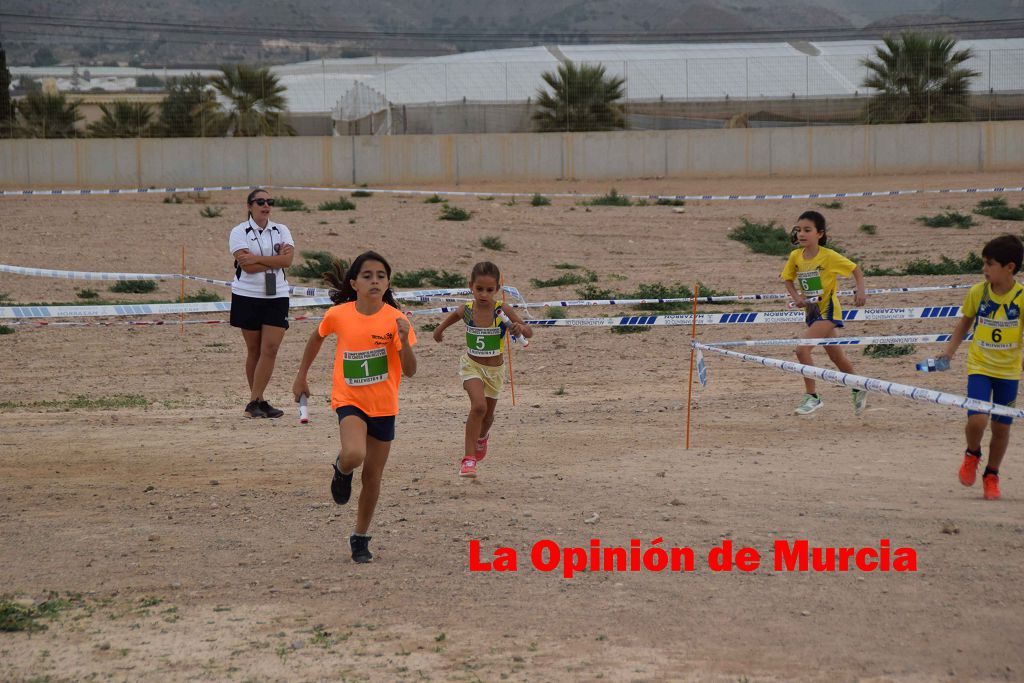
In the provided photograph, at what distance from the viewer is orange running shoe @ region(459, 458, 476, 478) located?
29.2 ft

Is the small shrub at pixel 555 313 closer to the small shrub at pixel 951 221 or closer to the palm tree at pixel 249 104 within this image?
the small shrub at pixel 951 221

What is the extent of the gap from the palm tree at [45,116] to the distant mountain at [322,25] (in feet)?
387

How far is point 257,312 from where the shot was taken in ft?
36.6

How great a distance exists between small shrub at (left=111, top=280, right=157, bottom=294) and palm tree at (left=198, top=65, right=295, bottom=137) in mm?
20403

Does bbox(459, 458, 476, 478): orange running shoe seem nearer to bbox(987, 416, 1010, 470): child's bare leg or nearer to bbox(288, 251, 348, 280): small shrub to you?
bbox(987, 416, 1010, 470): child's bare leg

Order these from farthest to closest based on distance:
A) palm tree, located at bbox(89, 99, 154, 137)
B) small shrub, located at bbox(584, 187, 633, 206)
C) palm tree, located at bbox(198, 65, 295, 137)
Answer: palm tree, located at bbox(198, 65, 295, 137) → palm tree, located at bbox(89, 99, 154, 137) → small shrub, located at bbox(584, 187, 633, 206)

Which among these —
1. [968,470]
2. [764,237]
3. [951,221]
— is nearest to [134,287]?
[764,237]

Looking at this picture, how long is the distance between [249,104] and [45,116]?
6459mm

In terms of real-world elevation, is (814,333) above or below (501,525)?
above

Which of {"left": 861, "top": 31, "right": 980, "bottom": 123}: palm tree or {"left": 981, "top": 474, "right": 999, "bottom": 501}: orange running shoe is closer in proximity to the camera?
{"left": 981, "top": 474, "right": 999, "bottom": 501}: orange running shoe

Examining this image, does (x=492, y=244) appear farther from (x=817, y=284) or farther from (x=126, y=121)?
(x=126, y=121)

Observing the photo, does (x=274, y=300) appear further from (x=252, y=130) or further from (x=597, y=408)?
(x=252, y=130)

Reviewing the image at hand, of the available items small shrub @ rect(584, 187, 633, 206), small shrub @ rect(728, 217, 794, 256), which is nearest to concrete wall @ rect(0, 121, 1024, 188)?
small shrub @ rect(584, 187, 633, 206)

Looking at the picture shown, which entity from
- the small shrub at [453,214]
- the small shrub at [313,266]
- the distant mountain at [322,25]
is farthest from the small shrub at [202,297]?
the distant mountain at [322,25]
